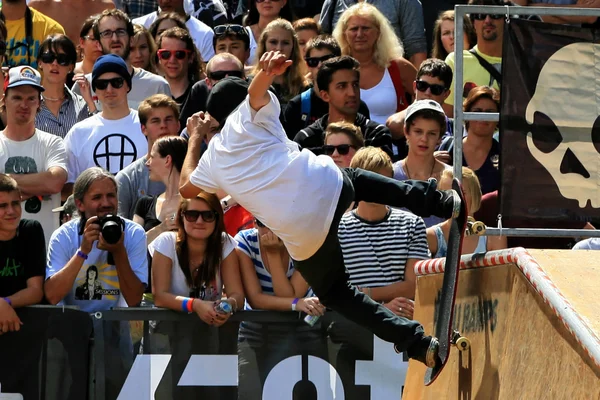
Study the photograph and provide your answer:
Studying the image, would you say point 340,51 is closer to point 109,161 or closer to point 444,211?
point 109,161

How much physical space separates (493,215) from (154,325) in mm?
2666

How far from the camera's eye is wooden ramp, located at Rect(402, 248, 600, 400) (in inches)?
163

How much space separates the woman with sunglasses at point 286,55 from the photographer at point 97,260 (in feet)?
7.67

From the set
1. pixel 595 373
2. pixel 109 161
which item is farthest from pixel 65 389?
pixel 595 373

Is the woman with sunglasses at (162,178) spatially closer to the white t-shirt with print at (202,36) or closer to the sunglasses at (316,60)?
the sunglasses at (316,60)

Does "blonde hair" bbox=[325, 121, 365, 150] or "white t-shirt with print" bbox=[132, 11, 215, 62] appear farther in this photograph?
"white t-shirt with print" bbox=[132, 11, 215, 62]

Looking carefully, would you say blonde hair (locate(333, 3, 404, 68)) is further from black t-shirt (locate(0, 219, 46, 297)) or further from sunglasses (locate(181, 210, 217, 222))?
black t-shirt (locate(0, 219, 46, 297))

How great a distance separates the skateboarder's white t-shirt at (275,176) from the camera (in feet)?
18.4

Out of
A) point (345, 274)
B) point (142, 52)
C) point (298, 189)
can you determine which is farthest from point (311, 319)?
point (142, 52)

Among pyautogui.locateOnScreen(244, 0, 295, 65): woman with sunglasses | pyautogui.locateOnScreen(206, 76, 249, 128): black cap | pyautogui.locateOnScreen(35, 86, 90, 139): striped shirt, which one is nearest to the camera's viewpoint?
pyautogui.locateOnScreen(206, 76, 249, 128): black cap

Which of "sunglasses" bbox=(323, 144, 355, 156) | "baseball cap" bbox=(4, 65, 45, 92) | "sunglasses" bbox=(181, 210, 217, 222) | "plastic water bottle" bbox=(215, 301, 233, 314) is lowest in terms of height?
"plastic water bottle" bbox=(215, 301, 233, 314)

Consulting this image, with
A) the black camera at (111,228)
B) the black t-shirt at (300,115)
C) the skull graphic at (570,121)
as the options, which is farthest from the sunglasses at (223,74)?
the skull graphic at (570,121)

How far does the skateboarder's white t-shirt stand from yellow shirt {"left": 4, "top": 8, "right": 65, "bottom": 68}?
19.3 feet

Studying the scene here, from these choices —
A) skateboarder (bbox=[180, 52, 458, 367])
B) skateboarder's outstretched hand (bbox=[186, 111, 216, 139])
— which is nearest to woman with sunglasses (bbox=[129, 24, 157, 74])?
skateboarder's outstretched hand (bbox=[186, 111, 216, 139])
